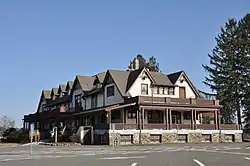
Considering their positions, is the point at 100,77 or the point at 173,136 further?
the point at 100,77

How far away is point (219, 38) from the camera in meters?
75.6

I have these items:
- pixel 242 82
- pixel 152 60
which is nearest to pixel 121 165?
pixel 242 82

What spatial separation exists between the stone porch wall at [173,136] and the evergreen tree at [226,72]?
1625 centimetres

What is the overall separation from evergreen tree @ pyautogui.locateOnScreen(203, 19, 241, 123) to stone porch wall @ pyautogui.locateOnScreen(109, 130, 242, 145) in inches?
640

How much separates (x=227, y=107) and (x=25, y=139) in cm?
3334

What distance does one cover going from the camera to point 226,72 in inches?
2857

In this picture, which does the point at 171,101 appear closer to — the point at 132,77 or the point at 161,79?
the point at 161,79

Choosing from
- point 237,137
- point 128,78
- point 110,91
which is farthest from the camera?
point 128,78

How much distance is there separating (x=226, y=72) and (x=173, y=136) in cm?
2577

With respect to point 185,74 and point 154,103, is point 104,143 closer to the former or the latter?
point 154,103

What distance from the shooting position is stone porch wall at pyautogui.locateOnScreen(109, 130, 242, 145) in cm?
4775

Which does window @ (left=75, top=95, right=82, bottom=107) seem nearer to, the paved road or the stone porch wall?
the stone porch wall

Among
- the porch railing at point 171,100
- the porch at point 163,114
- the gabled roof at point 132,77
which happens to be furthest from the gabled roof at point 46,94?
the porch railing at point 171,100

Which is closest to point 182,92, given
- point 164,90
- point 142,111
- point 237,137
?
point 164,90
